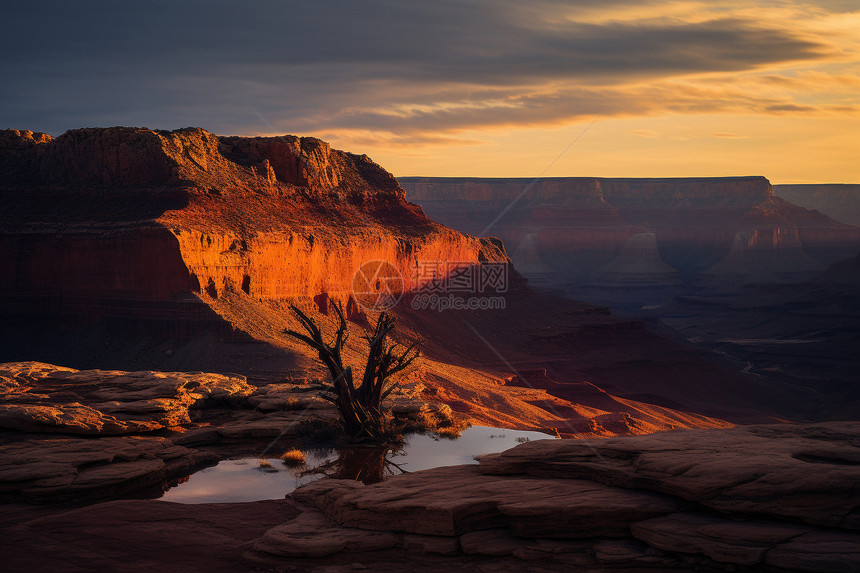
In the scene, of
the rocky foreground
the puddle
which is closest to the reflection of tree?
the puddle

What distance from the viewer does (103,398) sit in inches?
663

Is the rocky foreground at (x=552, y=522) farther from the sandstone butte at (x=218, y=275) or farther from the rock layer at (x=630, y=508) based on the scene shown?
the sandstone butte at (x=218, y=275)

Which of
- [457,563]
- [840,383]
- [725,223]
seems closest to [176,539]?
[457,563]

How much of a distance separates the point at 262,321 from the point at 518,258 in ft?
374

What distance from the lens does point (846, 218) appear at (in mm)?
189250

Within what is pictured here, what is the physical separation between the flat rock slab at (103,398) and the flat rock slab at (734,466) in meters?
8.01

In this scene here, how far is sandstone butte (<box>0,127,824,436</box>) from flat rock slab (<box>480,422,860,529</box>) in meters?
10.7

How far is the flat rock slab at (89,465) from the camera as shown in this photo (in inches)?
428

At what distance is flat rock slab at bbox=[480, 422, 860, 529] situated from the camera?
8.12 meters

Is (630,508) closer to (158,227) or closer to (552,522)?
(552,522)

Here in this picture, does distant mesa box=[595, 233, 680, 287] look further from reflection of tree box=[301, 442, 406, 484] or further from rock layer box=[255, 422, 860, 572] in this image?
rock layer box=[255, 422, 860, 572]

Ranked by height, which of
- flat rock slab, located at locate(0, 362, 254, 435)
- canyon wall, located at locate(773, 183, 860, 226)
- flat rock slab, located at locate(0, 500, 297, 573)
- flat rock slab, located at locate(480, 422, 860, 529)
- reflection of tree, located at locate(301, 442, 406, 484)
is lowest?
reflection of tree, located at locate(301, 442, 406, 484)

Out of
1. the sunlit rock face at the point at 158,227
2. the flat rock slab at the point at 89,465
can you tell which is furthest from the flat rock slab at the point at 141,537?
the sunlit rock face at the point at 158,227

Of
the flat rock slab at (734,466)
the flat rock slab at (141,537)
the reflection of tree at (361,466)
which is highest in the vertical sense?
the flat rock slab at (734,466)
